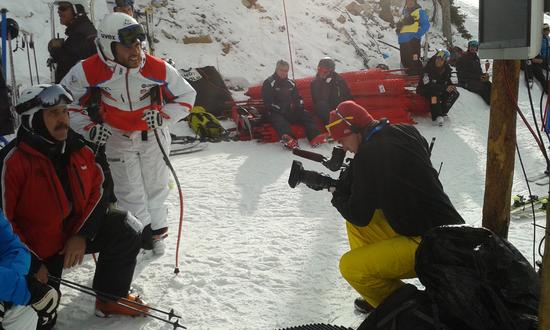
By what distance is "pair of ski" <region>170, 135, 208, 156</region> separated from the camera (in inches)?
286

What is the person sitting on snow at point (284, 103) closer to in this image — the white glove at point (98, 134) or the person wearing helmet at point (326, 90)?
the person wearing helmet at point (326, 90)

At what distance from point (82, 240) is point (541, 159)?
270 inches

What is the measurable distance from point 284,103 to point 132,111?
4.59 meters

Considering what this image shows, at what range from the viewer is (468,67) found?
38.0 ft

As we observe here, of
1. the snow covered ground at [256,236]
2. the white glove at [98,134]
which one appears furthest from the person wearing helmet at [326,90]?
the white glove at [98,134]

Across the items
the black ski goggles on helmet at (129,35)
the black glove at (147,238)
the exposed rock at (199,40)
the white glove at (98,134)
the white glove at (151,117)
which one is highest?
the exposed rock at (199,40)

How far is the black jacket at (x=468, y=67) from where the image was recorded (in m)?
11.4

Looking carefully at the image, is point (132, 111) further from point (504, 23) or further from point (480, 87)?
point (480, 87)

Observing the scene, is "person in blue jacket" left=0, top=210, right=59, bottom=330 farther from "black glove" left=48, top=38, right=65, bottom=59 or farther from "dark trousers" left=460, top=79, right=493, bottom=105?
"dark trousers" left=460, top=79, right=493, bottom=105

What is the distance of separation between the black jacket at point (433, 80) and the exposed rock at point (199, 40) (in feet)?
18.6

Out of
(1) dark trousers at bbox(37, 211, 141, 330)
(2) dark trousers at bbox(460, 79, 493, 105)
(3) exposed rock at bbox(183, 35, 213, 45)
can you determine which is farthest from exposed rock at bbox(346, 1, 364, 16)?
(1) dark trousers at bbox(37, 211, 141, 330)

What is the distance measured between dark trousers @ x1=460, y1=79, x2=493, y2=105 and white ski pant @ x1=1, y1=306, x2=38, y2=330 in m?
10.5

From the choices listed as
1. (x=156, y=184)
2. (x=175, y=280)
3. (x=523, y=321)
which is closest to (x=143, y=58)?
(x=156, y=184)

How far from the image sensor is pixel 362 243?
2998 millimetres
